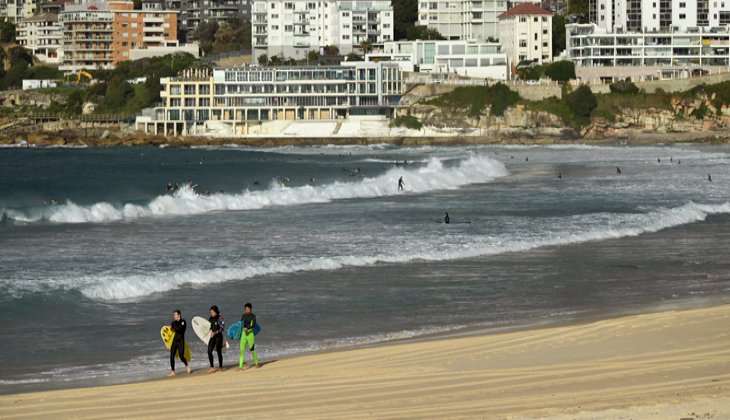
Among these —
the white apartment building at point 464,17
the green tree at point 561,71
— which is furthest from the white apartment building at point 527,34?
the green tree at point 561,71

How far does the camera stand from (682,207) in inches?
1671

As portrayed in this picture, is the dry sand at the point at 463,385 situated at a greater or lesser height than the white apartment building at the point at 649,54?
lesser

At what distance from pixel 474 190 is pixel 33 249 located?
27845mm

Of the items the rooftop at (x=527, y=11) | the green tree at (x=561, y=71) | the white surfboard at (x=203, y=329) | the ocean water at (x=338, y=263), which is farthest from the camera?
the rooftop at (x=527, y=11)

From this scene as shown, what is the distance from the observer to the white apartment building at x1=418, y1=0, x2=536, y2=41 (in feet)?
436

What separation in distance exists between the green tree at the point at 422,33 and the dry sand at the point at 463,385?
113m

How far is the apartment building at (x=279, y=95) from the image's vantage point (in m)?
116

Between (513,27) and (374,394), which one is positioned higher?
(513,27)

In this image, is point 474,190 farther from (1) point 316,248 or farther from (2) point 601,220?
(1) point 316,248

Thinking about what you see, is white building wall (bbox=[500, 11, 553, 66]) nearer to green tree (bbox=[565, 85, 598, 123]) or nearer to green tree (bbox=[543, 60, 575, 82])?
green tree (bbox=[543, 60, 575, 82])

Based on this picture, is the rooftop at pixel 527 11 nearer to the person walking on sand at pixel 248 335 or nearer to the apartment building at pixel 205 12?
the apartment building at pixel 205 12

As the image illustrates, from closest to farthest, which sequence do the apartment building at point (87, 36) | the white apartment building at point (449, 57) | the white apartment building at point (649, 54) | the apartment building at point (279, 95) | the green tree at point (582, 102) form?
the green tree at point (582, 102) → the apartment building at point (279, 95) → the white apartment building at point (649, 54) → the white apartment building at point (449, 57) → the apartment building at point (87, 36)

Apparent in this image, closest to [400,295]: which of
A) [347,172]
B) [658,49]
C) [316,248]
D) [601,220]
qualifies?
[316,248]

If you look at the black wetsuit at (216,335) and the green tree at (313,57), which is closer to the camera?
the black wetsuit at (216,335)
